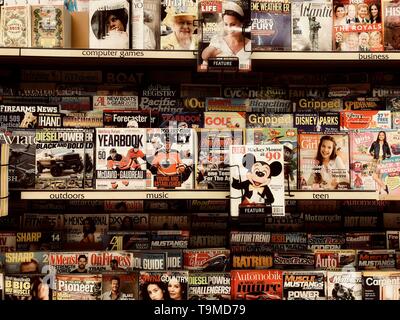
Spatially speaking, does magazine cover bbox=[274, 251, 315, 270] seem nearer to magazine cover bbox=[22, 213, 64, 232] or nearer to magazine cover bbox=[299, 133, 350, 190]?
magazine cover bbox=[299, 133, 350, 190]

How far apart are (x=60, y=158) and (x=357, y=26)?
1.43 metres

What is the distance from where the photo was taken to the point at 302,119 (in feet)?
7.25

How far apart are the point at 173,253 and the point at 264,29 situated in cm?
108

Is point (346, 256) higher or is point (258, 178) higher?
point (258, 178)

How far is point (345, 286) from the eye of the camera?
2.11 m

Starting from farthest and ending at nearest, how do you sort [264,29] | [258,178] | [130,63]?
[130,63] < [264,29] < [258,178]

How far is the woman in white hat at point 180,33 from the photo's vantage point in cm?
207

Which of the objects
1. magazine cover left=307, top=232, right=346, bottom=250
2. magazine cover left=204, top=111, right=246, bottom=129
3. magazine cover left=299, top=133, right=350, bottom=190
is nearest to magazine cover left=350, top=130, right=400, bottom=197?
magazine cover left=299, top=133, right=350, bottom=190

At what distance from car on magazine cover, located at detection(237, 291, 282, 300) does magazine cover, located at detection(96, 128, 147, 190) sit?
648 mm

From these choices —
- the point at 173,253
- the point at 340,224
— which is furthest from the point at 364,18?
the point at 173,253

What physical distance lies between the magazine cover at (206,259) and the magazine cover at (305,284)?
277 millimetres

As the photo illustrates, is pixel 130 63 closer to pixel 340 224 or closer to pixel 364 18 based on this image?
pixel 364 18

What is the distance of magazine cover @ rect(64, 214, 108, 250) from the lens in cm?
235

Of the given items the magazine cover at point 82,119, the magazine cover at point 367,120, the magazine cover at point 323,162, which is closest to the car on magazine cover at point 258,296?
the magazine cover at point 323,162
